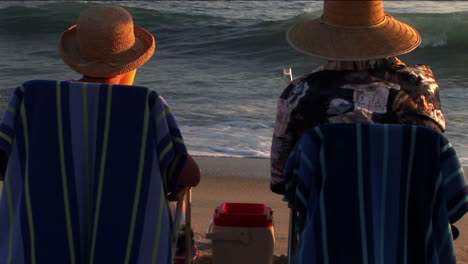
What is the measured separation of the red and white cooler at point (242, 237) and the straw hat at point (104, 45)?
737mm

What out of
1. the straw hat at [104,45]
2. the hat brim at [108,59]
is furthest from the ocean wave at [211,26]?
the straw hat at [104,45]

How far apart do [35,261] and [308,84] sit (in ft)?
3.23

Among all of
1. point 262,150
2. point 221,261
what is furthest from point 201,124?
point 221,261

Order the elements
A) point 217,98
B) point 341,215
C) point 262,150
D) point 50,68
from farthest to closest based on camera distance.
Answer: point 50,68 → point 217,98 → point 262,150 → point 341,215

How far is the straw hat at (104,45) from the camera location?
2664 millimetres

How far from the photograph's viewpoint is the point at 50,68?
9.97 meters

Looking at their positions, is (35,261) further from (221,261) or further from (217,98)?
(217,98)

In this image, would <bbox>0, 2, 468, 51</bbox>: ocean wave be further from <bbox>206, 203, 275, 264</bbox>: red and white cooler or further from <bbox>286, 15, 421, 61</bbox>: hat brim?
<bbox>286, 15, 421, 61</bbox>: hat brim

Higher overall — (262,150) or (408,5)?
(262,150)

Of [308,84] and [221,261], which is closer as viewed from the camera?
[308,84]

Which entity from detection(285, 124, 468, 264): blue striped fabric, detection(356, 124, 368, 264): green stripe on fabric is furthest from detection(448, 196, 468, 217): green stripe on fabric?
detection(356, 124, 368, 264): green stripe on fabric

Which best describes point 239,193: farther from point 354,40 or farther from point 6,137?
point 6,137

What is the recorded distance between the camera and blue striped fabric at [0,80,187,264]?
2.42 m

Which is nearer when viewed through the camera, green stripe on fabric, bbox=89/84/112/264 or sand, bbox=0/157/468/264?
green stripe on fabric, bbox=89/84/112/264
